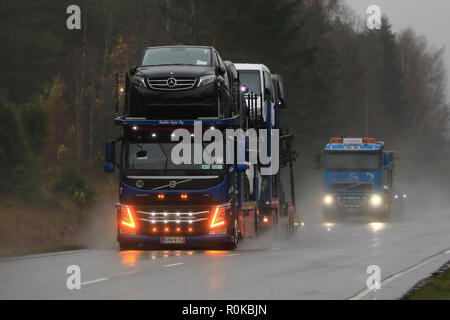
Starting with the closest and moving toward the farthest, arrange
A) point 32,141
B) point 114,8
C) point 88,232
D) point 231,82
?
point 231,82, point 88,232, point 32,141, point 114,8

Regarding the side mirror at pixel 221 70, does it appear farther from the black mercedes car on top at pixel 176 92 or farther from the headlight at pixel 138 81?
the headlight at pixel 138 81

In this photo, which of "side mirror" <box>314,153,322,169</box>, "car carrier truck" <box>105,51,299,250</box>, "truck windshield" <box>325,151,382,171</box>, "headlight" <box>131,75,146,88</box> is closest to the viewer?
"car carrier truck" <box>105,51,299,250</box>

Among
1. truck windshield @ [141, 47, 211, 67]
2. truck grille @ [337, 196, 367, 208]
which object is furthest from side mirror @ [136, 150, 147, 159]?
truck grille @ [337, 196, 367, 208]

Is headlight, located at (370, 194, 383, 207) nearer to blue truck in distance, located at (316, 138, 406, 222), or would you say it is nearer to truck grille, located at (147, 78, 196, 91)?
blue truck in distance, located at (316, 138, 406, 222)

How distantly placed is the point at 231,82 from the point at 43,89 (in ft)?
111

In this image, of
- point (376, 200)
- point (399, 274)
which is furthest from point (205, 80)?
point (376, 200)

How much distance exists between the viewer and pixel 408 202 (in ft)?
282

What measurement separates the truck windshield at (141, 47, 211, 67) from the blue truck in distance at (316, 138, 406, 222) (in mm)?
24058

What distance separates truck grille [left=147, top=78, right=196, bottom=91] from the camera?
24.5m

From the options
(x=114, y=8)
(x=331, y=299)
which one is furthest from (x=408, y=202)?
(x=331, y=299)

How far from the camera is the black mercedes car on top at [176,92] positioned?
24484 mm

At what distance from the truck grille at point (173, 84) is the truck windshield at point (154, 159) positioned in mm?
1200

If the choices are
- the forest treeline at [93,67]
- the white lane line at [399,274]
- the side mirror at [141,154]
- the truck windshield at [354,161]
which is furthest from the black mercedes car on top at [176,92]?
the truck windshield at [354,161]
